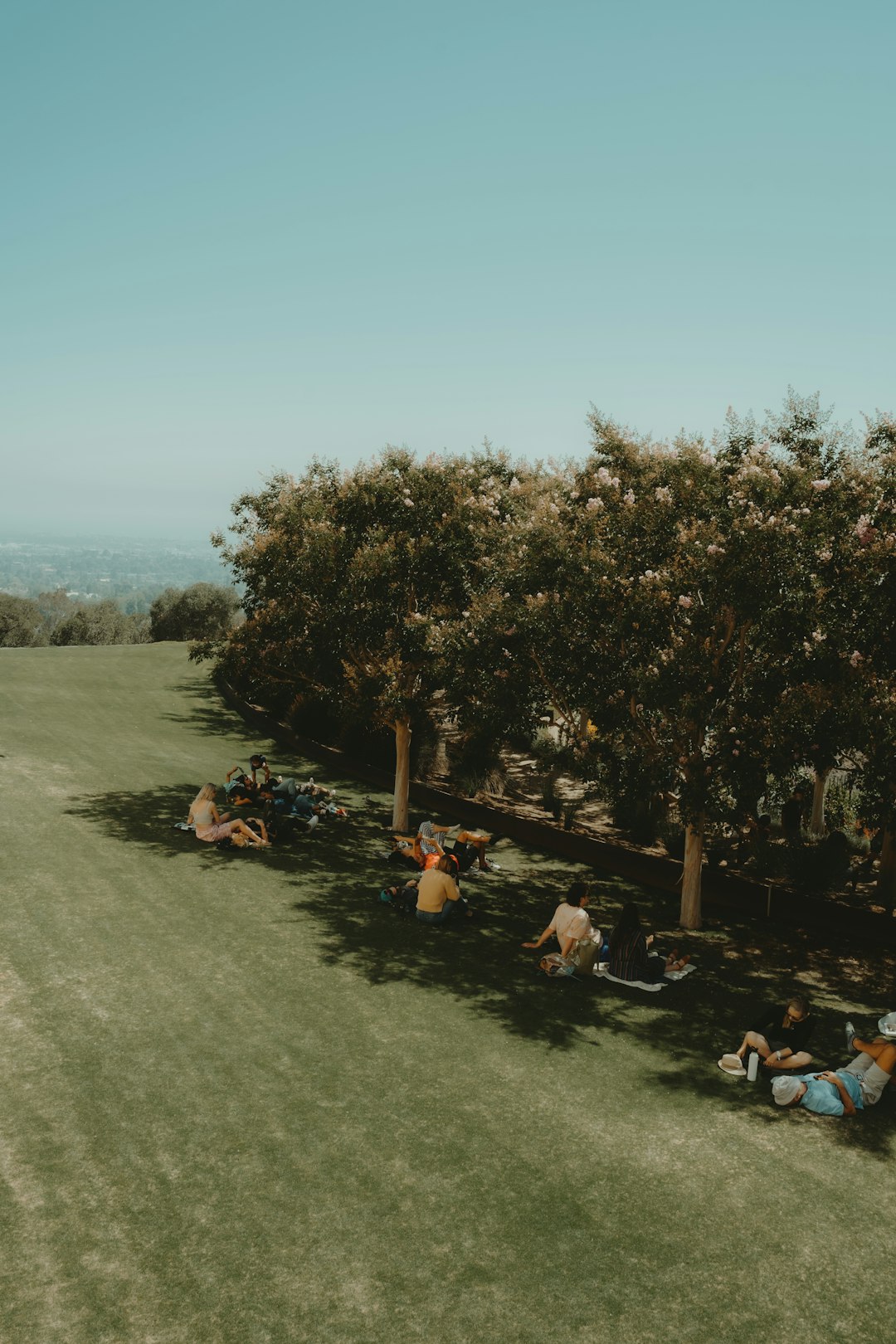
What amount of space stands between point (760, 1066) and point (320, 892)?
8.15 meters

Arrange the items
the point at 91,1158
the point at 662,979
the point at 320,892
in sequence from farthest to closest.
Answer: the point at 320,892
the point at 662,979
the point at 91,1158

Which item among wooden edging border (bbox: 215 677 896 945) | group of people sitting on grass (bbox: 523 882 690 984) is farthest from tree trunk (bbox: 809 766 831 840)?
group of people sitting on grass (bbox: 523 882 690 984)

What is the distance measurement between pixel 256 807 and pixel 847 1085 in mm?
14475

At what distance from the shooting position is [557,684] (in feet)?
56.7

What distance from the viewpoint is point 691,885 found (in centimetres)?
1712

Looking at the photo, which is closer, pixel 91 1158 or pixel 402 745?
pixel 91 1158

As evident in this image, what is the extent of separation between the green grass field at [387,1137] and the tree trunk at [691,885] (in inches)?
33.4

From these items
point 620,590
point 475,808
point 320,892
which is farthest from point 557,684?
point 475,808

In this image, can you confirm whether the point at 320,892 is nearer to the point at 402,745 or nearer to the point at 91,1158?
the point at 402,745

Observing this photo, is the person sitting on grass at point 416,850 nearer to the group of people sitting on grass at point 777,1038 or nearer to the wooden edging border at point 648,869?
the wooden edging border at point 648,869

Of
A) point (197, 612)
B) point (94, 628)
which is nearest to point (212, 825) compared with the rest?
point (197, 612)

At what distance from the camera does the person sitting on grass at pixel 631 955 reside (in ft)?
43.8

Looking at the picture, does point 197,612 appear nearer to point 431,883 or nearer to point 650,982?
point 431,883

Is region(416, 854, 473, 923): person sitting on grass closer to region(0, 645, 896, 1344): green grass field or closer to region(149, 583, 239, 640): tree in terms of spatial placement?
region(0, 645, 896, 1344): green grass field
